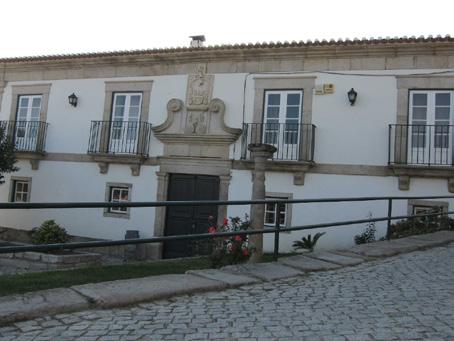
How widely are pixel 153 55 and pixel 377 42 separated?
5823 millimetres

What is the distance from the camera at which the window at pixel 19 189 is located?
13898 mm

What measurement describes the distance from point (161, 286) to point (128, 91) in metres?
9.87

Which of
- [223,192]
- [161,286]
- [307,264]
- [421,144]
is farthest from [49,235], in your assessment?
[421,144]

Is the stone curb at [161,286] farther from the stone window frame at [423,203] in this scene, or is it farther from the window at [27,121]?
the window at [27,121]

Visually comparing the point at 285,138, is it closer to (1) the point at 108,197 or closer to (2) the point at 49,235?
(1) the point at 108,197

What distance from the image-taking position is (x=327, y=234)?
10523mm

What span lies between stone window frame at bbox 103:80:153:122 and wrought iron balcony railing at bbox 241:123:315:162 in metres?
3.02

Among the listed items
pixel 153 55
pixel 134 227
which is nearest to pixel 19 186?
pixel 134 227

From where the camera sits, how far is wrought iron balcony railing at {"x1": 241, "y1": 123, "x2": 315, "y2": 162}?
1071cm

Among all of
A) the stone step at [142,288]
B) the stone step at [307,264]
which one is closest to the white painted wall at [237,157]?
the stone step at [307,264]

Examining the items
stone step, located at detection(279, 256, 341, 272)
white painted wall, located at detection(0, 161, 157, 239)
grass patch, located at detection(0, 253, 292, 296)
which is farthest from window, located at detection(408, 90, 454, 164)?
white painted wall, located at detection(0, 161, 157, 239)

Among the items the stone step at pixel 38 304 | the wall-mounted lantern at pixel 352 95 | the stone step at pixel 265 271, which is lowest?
the stone step at pixel 38 304

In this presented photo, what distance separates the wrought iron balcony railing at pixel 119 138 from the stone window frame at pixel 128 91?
0.86 feet

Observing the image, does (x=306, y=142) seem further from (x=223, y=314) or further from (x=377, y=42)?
(x=223, y=314)
